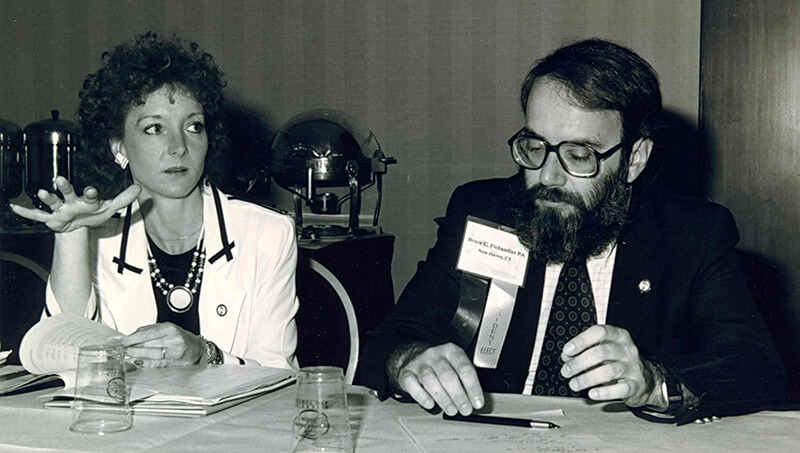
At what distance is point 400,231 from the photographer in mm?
4051

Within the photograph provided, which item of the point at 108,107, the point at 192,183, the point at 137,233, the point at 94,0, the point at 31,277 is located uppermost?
the point at 94,0

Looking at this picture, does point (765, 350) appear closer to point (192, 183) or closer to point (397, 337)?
point (397, 337)

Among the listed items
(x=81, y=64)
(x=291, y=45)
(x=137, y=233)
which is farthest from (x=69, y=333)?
(x=81, y=64)

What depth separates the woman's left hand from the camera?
152 cm

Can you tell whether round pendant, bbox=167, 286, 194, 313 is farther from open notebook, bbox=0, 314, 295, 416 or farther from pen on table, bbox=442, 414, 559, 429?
pen on table, bbox=442, 414, 559, 429

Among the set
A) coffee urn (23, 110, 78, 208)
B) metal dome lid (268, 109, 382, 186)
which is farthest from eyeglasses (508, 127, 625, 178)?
coffee urn (23, 110, 78, 208)

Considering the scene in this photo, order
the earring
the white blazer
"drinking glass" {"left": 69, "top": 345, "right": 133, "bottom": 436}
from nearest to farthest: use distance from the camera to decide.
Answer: "drinking glass" {"left": 69, "top": 345, "right": 133, "bottom": 436} < the white blazer < the earring

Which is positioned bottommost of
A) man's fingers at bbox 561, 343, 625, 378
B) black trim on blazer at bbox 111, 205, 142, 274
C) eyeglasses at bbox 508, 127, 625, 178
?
man's fingers at bbox 561, 343, 625, 378

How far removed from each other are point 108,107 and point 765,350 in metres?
1.74

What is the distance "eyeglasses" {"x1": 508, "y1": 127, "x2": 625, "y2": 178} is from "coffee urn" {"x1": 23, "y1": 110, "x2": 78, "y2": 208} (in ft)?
8.39

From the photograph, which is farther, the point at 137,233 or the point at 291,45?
the point at 291,45

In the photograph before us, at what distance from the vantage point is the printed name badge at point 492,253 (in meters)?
1.82

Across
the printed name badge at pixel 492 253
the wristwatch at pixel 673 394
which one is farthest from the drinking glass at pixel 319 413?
the printed name badge at pixel 492 253

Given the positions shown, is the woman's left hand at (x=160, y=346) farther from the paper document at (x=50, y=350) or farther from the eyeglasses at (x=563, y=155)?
the eyeglasses at (x=563, y=155)
